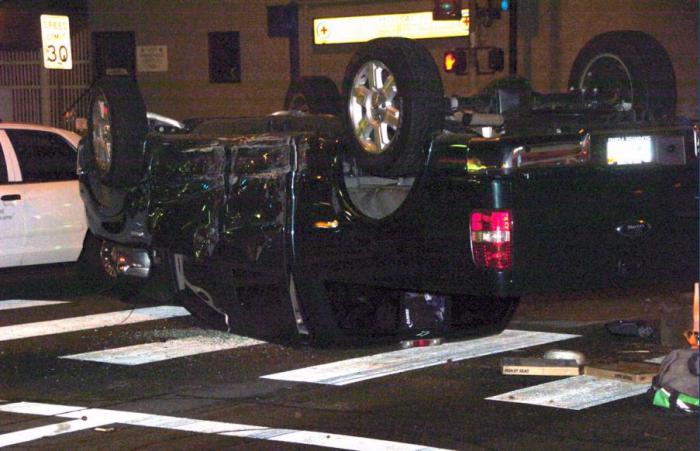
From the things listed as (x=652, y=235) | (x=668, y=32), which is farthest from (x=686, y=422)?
(x=668, y=32)

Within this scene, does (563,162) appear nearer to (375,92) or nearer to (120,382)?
(375,92)

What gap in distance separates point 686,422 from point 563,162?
5.34 feet

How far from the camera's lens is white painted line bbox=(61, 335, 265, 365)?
902 centimetres

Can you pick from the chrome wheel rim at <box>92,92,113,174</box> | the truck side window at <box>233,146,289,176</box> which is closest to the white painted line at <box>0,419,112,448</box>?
the truck side window at <box>233,146,289,176</box>

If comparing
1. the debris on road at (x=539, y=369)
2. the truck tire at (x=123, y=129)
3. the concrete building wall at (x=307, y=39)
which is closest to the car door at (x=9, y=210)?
the truck tire at (x=123, y=129)

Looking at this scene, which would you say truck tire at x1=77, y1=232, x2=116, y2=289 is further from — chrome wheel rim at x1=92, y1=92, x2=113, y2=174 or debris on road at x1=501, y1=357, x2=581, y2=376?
debris on road at x1=501, y1=357, x2=581, y2=376

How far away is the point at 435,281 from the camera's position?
764cm

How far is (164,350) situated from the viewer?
30.5 feet

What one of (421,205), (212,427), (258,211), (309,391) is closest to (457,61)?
(258,211)

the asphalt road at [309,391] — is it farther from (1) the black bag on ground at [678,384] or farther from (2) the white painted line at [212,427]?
(1) the black bag on ground at [678,384]

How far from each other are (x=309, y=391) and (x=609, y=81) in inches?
127

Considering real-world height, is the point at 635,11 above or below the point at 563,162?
above

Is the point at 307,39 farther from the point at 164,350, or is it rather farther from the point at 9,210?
the point at 164,350

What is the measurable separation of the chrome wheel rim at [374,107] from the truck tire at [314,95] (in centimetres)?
495
